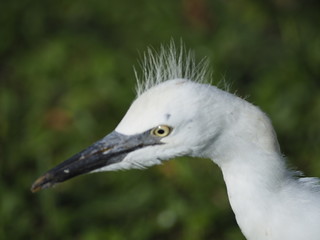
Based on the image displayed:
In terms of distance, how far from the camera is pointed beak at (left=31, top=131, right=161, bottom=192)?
2500 millimetres

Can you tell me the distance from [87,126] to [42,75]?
3.00 ft

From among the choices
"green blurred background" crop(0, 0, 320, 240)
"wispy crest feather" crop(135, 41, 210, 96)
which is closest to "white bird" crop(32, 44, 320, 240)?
"wispy crest feather" crop(135, 41, 210, 96)

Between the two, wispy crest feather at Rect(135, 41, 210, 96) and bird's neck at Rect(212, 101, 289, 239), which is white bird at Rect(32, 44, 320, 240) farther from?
wispy crest feather at Rect(135, 41, 210, 96)

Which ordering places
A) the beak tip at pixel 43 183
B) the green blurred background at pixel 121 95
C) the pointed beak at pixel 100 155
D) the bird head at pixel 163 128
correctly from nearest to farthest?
1. the bird head at pixel 163 128
2. the pointed beak at pixel 100 155
3. the beak tip at pixel 43 183
4. the green blurred background at pixel 121 95

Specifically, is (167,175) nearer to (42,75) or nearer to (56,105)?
(56,105)

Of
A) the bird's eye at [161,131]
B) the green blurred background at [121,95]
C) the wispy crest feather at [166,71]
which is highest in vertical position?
the wispy crest feather at [166,71]

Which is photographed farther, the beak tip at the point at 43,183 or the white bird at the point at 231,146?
the beak tip at the point at 43,183

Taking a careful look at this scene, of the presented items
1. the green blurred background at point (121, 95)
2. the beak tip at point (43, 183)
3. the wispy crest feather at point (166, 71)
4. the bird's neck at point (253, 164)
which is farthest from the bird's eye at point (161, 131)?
the green blurred background at point (121, 95)

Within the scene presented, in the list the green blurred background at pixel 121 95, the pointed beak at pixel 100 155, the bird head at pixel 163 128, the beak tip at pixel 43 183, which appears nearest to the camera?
the bird head at pixel 163 128

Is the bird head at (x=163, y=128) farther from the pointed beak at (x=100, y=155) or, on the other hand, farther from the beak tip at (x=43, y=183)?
the beak tip at (x=43, y=183)

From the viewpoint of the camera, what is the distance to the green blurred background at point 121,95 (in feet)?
14.5

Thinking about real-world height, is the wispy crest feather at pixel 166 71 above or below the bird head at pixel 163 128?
above

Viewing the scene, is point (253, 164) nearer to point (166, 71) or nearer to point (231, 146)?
point (231, 146)

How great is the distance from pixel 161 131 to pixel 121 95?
9.42 feet
